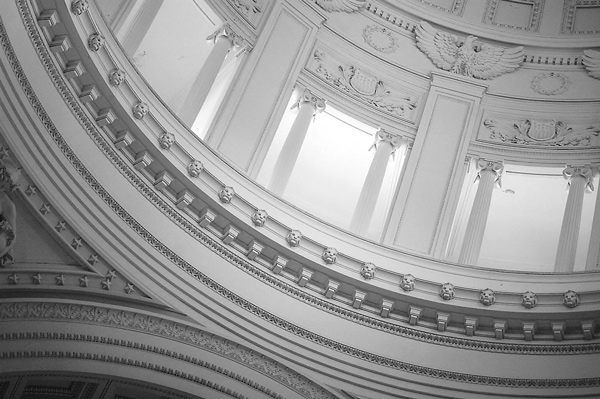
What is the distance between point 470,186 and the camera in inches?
814

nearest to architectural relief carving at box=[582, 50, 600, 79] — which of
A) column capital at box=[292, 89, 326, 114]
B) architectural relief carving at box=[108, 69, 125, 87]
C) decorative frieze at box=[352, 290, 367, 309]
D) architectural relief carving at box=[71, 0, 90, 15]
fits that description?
column capital at box=[292, 89, 326, 114]

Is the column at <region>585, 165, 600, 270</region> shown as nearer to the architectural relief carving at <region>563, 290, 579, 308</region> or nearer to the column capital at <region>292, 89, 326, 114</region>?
the architectural relief carving at <region>563, 290, 579, 308</region>

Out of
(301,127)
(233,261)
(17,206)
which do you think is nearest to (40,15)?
(17,206)

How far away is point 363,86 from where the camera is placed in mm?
21422

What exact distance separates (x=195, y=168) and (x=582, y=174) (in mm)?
7665

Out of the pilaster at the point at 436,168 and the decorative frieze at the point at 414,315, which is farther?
the pilaster at the point at 436,168

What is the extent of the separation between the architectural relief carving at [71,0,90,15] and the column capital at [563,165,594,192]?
31.2ft

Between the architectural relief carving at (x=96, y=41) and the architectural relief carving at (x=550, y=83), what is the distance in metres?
9.52

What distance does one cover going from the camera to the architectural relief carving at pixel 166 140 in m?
16.6

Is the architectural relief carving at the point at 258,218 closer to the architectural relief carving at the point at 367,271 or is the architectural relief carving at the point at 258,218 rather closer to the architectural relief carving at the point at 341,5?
the architectural relief carving at the point at 367,271

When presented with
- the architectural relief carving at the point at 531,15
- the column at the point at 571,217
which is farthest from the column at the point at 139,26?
the column at the point at 571,217

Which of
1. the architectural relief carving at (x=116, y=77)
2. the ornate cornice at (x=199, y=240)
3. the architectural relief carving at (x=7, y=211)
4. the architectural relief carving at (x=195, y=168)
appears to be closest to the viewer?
the architectural relief carving at (x=7, y=211)

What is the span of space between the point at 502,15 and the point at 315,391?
10.5m

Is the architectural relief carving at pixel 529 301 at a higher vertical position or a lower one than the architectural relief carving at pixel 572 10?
lower
